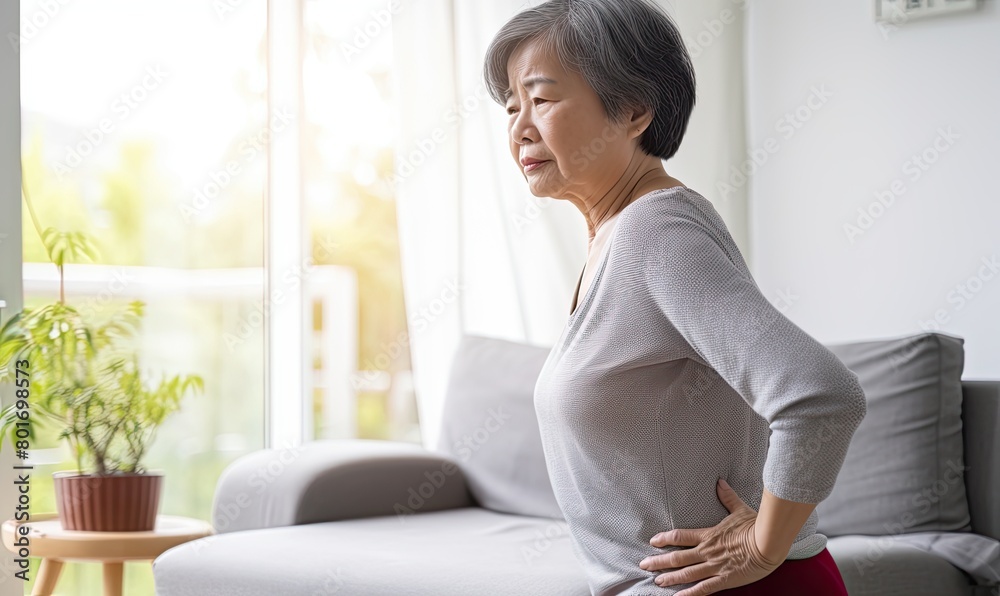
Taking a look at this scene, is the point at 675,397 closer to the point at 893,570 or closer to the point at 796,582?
the point at 796,582

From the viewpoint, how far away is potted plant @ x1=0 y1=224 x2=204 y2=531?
2133 mm

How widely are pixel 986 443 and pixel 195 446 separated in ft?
7.51

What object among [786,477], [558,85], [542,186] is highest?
[558,85]

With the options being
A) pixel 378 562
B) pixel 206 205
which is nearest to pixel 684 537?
pixel 378 562

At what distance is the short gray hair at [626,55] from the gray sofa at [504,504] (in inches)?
31.3

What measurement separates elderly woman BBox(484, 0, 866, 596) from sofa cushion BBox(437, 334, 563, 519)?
1218 mm

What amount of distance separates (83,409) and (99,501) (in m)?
0.21

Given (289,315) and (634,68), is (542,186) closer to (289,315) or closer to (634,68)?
(634,68)

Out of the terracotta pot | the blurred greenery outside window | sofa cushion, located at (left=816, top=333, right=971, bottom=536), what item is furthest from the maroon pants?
the blurred greenery outside window

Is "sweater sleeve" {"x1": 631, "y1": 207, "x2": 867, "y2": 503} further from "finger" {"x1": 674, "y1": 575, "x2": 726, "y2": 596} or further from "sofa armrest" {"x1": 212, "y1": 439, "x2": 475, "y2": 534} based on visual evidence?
"sofa armrest" {"x1": 212, "y1": 439, "x2": 475, "y2": 534}

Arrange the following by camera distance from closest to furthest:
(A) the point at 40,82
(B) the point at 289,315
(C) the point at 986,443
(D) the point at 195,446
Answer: (C) the point at 986,443
(A) the point at 40,82
(D) the point at 195,446
(B) the point at 289,315

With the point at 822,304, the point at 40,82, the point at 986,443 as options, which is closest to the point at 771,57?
the point at 822,304

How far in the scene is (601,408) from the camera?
0.96m

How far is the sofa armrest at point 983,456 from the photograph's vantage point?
6.44ft
